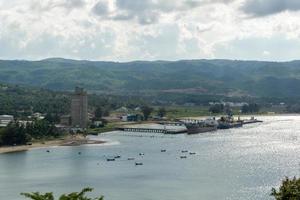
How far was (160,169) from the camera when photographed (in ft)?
188

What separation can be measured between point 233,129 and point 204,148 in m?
38.3

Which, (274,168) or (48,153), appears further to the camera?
(48,153)

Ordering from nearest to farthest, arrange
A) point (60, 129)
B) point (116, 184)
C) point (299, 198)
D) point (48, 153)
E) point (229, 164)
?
1. point (299, 198)
2. point (116, 184)
3. point (229, 164)
4. point (48, 153)
5. point (60, 129)

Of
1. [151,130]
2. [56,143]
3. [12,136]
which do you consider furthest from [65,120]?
[12,136]

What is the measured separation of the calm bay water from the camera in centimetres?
4441

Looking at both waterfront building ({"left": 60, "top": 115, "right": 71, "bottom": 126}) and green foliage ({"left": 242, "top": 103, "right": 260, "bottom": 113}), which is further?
green foliage ({"left": 242, "top": 103, "right": 260, "bottom": 113})

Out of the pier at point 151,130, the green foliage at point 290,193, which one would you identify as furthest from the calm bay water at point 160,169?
the green foliage at point 290,193

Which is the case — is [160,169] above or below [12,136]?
below

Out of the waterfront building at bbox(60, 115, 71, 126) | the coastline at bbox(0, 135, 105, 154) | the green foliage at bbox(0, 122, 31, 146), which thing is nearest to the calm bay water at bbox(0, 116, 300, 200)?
the coastline at bbox(0, 135, 105, 154)

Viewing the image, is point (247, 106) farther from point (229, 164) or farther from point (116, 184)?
point (116, 184)

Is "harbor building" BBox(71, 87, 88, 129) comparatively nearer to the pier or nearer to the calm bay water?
the pier

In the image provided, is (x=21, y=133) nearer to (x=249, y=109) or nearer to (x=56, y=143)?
(x=56, y=143)

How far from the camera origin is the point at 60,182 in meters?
48.8

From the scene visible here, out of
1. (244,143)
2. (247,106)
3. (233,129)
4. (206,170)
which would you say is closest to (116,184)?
(206,170)
